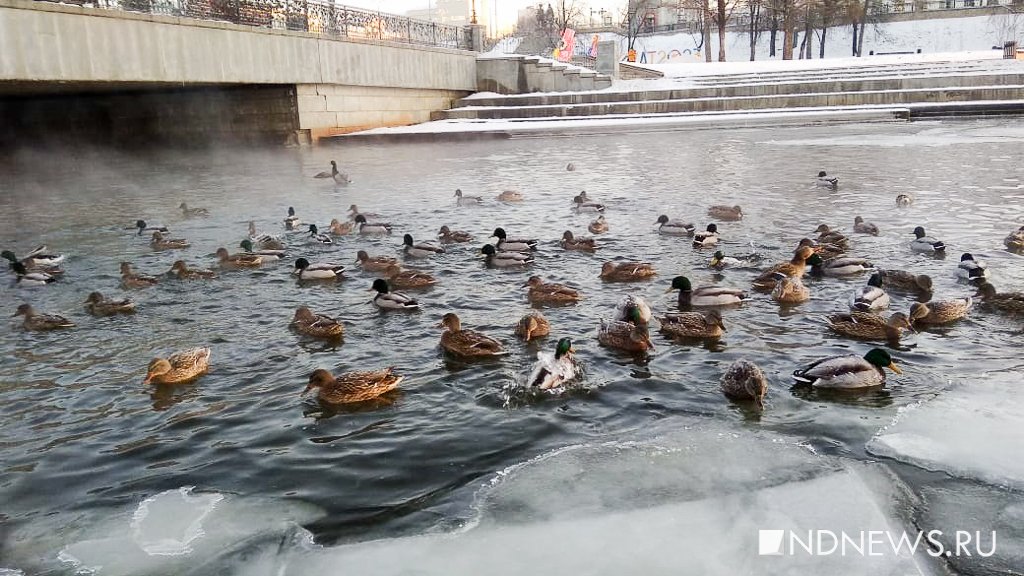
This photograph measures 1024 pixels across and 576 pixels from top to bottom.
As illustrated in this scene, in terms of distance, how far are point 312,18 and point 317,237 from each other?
65.8 feet

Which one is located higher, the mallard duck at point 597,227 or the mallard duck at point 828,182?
the mallard duck at point 828,182

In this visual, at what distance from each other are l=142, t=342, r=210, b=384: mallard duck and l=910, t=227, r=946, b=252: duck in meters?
8.34

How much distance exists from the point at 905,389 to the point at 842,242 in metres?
4.65

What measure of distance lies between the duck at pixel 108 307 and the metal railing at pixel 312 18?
15088mm

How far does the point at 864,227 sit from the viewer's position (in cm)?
1096

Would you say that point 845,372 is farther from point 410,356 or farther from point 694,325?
point 410,356

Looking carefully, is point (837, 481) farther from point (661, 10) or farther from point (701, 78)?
point (661, 10)

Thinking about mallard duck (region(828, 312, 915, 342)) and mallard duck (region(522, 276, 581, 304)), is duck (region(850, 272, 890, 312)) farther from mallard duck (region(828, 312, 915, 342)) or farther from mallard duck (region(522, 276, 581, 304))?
mallard duck (region(522, 276, 581, 304))

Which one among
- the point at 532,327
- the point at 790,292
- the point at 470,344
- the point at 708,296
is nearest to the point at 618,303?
the point at 708,296

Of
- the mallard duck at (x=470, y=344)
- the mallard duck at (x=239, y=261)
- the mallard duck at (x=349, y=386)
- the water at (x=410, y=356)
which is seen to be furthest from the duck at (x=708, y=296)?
the mallard duck at (x=239, y=261)

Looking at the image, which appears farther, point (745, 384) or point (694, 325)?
point (694, 325)

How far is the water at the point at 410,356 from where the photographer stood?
188 inches

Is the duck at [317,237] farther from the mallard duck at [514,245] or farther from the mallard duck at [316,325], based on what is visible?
the mallard duck at [316,325]

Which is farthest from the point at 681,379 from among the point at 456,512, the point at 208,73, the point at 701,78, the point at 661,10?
the point at 661,10
